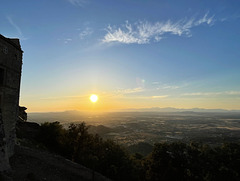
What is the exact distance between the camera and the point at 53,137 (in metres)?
31.7

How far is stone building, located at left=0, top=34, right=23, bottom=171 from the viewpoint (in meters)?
13.8

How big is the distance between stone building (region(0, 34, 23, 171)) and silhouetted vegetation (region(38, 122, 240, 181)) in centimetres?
1322

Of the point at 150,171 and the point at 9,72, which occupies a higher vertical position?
the point at 9,72

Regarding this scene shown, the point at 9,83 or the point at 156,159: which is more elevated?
the point at 9,83

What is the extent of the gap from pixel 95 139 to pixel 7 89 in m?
17.5

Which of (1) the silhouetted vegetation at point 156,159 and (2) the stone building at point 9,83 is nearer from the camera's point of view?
(2) the stone building at point 9,83

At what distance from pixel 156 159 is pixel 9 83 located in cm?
2711

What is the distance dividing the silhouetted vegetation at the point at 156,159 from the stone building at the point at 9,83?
13.2 meters

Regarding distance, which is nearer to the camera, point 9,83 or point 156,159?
point 9,83

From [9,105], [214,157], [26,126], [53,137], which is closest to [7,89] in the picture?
[9,105]

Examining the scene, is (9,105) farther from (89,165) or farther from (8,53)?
(89,165)

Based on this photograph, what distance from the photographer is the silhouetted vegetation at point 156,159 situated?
25281 millimetres

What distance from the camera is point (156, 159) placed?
29.4 metres

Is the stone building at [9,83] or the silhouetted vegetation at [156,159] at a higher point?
the stone building at [9,83]
